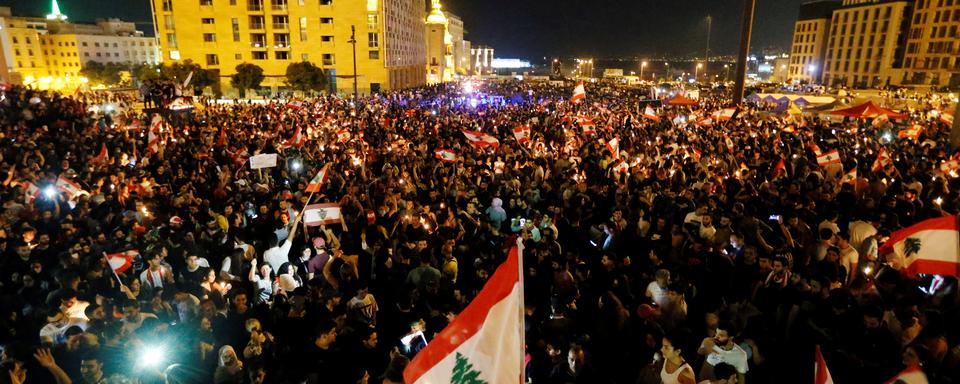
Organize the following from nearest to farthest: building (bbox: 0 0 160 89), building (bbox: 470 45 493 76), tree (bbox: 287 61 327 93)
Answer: tree (bbox: 287 61 327 93), building (bbox: 0 0 160 89), building (bbox: 470 45 493 76)

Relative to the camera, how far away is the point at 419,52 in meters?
92.4

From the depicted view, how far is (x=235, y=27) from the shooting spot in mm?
60125

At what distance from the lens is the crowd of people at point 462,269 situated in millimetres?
5223

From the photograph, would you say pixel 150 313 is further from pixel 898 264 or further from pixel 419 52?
pixel 419 52

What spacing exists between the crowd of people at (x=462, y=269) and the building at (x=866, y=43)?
9252cm

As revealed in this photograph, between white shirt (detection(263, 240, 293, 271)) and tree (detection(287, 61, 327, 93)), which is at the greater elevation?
tree (detection(287, 61, 327, 93))

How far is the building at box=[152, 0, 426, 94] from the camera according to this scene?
59656 millimetres

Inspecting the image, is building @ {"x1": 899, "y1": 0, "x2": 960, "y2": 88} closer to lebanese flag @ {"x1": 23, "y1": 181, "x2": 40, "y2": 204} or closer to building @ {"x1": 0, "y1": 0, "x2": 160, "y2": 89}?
lebanese flag @ {"x1": 23, "y1": 181, "x2": 40, "y2": 204}

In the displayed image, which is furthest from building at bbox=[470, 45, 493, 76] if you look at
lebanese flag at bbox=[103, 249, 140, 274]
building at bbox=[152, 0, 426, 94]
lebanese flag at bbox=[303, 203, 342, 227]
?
lebanese flag at bbox=[103, 249, 140, 274]

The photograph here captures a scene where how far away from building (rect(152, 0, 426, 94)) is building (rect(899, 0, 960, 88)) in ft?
237

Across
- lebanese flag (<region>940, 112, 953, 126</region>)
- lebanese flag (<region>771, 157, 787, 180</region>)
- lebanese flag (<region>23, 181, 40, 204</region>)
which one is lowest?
lebanese flag (<region>23, 181, 40, 204</region>)

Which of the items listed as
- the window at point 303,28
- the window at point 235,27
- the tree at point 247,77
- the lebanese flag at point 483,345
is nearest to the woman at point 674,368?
the lebanese flag at point 483,345

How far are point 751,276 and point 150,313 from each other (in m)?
6.75

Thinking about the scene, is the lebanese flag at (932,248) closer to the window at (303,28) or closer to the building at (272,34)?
the building at (272,34)
